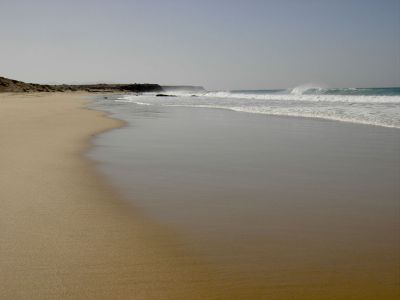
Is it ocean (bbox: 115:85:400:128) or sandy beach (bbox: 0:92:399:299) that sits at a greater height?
sandy beach (bbox: 0:92:399:299)

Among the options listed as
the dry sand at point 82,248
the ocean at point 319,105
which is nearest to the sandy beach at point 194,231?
the dry sand at point 82,248

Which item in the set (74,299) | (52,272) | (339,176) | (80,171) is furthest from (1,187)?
(339,176)

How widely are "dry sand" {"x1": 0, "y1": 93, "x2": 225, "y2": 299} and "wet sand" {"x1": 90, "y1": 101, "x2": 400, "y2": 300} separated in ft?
0.77

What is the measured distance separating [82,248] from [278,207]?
1.97m

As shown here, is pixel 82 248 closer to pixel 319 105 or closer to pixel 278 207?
pixel 278 207

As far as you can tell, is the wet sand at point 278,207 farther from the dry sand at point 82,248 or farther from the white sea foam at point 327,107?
the white sea foam at point 327,107

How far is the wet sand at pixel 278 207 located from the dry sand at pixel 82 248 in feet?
0.77

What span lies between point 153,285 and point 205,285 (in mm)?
315

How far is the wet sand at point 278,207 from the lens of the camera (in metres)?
2.75

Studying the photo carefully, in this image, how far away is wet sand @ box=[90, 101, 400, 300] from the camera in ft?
9.01

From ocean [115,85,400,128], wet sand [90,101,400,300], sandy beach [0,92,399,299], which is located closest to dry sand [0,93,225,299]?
sandy beach [0,92,399,299]

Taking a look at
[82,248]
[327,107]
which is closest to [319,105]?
[327,107]

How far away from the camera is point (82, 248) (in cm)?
311

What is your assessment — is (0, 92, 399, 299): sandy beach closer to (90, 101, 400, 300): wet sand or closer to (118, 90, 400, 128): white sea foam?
(90, 101, 400, 300): wet sand
